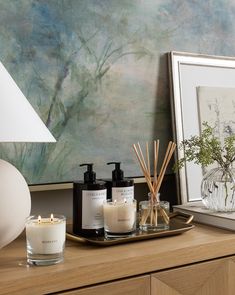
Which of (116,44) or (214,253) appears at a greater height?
(116,44)

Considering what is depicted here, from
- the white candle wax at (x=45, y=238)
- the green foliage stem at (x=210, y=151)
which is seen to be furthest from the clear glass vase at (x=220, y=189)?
the white candle wax at (x=45, y=238)

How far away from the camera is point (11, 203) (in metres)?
0.72

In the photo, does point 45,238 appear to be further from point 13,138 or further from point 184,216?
point 184,216

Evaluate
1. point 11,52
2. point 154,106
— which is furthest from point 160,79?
point 11,52

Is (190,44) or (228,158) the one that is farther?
(190,44)

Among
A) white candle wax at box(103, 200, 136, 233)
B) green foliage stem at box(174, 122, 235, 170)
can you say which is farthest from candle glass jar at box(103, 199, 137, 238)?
green foliage stem at box(174, 122, 235, 170)

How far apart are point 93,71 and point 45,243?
491 millimetres

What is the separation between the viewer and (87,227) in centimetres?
84

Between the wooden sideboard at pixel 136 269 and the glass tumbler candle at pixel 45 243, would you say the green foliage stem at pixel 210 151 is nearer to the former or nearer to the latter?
the wooden sideboard at pixel 136 269

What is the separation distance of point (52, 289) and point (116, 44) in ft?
2.12

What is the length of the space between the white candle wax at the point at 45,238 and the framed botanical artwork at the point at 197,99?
490mm

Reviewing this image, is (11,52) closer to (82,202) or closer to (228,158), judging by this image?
(82,202)

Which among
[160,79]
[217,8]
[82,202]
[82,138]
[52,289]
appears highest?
[217,8]

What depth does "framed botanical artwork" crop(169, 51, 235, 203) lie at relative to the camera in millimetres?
1136
